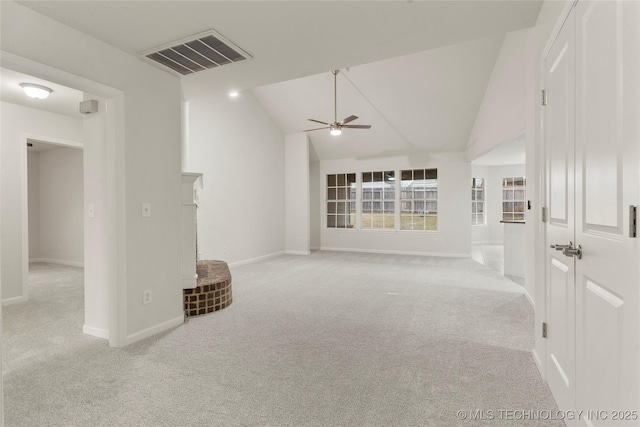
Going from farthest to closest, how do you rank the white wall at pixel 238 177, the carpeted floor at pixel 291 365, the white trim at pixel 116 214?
the white wall at pixel 238 177, the white trim at pixel 116 214, the carpeted floor at pixel 291 365

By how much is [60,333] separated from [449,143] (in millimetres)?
7444

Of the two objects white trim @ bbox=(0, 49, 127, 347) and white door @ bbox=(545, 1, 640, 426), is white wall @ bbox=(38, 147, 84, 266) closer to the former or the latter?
white trim @ bbox=(0, 49, 127, 347)

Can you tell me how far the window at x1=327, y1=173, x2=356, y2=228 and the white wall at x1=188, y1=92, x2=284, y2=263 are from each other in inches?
59.9

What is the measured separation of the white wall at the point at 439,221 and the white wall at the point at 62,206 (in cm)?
589

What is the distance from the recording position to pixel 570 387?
1.69 m

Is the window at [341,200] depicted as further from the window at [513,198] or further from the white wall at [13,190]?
the white wall at [13,190]

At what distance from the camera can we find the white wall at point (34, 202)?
284 inches

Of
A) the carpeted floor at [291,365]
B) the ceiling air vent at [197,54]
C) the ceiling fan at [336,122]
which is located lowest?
the carpeted floor at [291,365]

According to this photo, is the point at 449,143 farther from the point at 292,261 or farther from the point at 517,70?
the point at 292,261

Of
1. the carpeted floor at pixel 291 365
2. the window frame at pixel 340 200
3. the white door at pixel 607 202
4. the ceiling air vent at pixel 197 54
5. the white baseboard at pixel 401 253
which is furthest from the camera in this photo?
the window frame at pixel 340 200

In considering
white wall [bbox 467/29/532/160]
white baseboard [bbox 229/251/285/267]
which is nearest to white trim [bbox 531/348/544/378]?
white wall [bbox 467/29/532/160]

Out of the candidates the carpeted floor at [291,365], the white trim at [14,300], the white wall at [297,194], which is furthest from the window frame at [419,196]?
the white trim at [14,300]

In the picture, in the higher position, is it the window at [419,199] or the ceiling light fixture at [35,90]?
the ceiling light fixture at [35,90]

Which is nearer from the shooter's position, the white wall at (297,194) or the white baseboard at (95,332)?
the white baseboard at (95,332)
